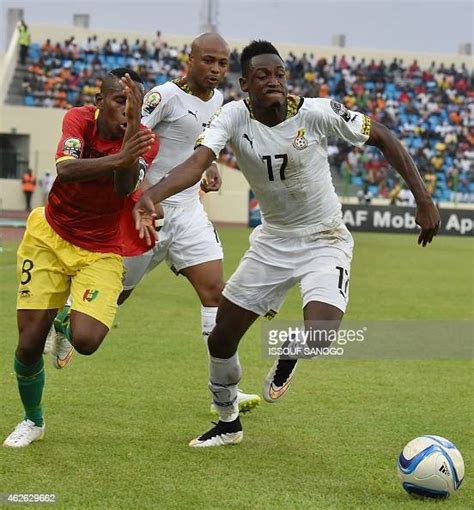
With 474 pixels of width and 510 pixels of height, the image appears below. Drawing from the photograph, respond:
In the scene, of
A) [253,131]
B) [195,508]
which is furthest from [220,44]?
[195,508]

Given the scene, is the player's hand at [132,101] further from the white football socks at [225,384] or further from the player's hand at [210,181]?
the player's hand at [210,181]

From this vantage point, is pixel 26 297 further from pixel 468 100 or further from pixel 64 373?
pixel 468 100

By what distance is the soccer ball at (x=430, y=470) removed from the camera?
222 inches

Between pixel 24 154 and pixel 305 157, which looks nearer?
pixel 305 157

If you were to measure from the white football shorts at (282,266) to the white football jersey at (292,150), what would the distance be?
3.3 inches

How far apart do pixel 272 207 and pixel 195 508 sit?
7.86 ft

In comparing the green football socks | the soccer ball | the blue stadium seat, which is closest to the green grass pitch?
the soccer ball

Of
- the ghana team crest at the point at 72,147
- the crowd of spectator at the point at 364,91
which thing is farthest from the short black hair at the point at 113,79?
the crowd of spectator at the point at 364,91

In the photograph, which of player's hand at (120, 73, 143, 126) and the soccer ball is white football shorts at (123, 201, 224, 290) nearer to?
player's hand at (120, 73, 143, 126)

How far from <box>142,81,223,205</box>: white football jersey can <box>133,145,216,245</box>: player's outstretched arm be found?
2.13m

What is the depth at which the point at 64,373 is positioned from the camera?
9.34 m

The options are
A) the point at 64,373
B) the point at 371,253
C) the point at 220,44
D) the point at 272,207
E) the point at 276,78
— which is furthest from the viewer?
the point at 371,253

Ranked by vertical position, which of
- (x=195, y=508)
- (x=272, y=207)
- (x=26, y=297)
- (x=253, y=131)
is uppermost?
(x=253, y=131)

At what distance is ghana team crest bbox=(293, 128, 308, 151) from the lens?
673cm
